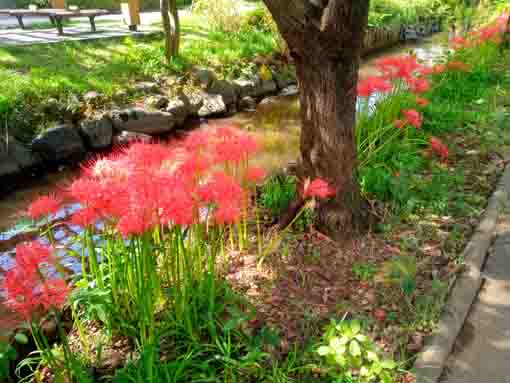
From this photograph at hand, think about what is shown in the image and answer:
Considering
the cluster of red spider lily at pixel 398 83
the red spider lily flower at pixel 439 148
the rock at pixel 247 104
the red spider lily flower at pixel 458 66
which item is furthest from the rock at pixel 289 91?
the red spider lily flower at pixel 439 148

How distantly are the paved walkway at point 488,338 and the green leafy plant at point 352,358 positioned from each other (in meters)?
0.40

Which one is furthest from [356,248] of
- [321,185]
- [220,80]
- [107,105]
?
[220,80]

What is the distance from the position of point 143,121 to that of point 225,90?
2061 millimetres

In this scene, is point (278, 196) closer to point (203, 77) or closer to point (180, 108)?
point (180, 108)

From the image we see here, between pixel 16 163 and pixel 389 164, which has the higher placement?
pixel 389 164

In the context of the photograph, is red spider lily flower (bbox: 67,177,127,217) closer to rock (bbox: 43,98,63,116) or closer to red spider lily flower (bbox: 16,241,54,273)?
red spider lily flower (bbox: 16,241,54,273)

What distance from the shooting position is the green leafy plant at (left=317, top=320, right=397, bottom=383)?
1687 mm

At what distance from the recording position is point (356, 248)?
9.05 ft

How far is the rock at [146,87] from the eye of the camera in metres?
6.74

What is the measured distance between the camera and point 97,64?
23.0 ft

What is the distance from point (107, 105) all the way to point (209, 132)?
4255mm

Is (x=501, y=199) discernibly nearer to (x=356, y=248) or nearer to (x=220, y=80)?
(x=356, y=248)

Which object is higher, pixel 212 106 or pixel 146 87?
pixel 146 87

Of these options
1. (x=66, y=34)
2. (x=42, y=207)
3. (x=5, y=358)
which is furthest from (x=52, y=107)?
(x=5, y=358)
